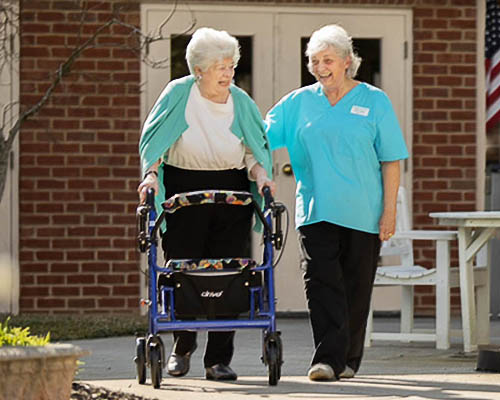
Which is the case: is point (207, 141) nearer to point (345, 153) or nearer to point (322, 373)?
point (345, 153)

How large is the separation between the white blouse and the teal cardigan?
28mm

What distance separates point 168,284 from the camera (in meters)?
5.51

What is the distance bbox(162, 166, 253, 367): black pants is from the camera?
5.66 metres

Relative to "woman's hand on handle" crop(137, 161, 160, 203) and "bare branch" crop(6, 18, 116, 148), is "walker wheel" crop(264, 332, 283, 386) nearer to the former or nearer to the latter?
"woman's hand on handle" crop(137, 161, 160, 203)

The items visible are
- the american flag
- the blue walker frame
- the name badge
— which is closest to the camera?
the blue walker frame

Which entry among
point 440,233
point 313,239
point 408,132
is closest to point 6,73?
point 408,132

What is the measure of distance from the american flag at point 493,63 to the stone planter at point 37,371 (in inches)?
251

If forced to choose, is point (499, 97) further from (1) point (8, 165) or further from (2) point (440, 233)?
(1) point (8, 165)

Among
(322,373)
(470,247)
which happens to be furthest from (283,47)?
(322,373)

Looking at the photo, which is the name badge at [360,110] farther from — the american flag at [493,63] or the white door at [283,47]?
the american flag at [493,63]

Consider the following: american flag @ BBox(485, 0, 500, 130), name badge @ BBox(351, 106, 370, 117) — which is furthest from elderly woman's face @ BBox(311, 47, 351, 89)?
american flag @ BBox(485, 0, 500, 130)

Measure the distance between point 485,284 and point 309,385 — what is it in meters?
2.39

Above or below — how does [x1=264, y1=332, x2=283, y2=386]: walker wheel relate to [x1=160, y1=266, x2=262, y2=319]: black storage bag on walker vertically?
below

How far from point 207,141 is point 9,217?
4063 mm
